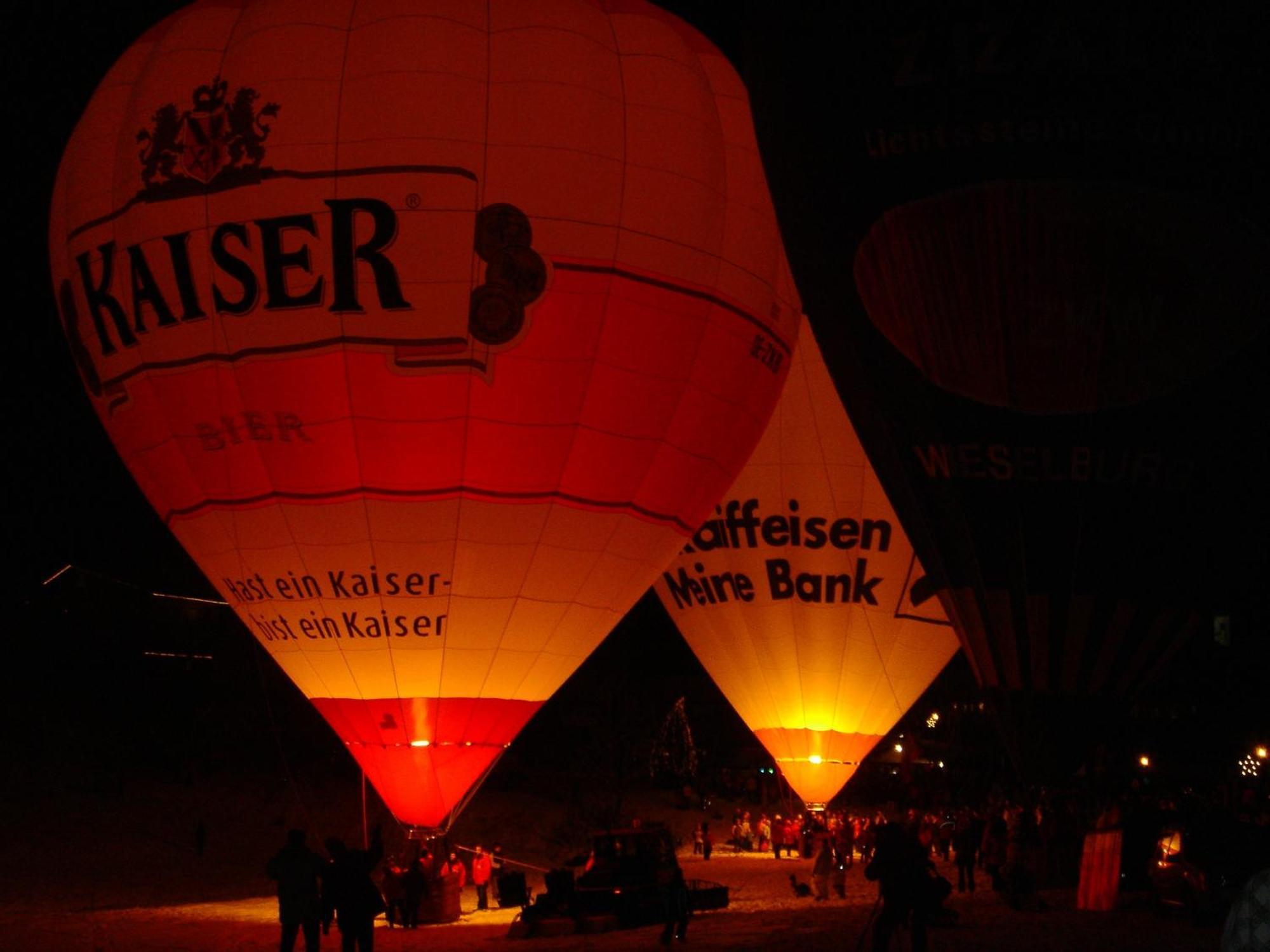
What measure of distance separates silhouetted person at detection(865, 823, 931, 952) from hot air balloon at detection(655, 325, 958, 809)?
251 inches

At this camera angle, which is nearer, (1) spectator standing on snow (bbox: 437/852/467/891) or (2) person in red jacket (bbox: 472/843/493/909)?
(1) spectator standing on snow (bbox: 437/852/467/891)

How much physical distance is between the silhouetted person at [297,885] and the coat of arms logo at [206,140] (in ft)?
12.9

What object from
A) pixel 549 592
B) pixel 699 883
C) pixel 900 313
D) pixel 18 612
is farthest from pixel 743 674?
pixel 18 612

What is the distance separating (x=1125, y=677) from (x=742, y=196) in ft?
12.6

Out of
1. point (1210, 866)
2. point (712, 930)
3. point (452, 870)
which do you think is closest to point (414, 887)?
point (452, 870)

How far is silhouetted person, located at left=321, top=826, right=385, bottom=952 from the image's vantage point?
21.5 ft

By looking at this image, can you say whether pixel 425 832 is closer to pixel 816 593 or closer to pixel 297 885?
pixel 297 885

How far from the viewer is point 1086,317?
7.40 metres

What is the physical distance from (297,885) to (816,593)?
22.2 feet

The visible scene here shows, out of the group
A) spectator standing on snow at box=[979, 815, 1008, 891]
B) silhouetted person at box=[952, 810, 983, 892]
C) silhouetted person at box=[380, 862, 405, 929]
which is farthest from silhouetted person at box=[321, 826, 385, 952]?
spectator standing on snow at box=[979, 815, 1008, 891]

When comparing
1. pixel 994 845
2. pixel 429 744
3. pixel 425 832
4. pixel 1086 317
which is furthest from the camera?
pixel 994 845

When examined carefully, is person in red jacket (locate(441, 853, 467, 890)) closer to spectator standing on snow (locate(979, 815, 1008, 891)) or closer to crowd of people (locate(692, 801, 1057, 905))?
crowd of people (locate(692, 801, 1057, 905))

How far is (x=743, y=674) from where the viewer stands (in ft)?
43.4

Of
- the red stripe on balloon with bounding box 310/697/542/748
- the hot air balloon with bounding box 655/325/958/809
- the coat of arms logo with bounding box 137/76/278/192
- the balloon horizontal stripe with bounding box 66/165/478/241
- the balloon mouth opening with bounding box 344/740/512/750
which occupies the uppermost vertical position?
the coat of arms logo with bounding box 137/76/278/192
